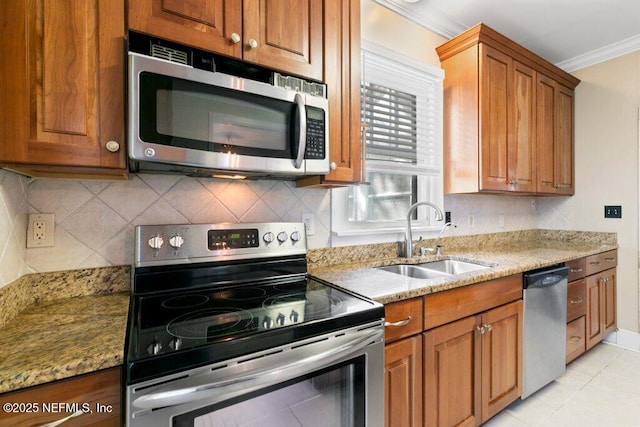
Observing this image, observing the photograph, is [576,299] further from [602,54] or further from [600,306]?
[602,54]

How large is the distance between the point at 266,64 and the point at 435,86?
1.57 metres

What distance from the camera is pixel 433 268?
204 centimetres

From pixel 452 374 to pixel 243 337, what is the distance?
1129 millimetres

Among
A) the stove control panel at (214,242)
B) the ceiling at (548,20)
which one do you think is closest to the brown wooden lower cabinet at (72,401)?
the stove control panel at (214,242)

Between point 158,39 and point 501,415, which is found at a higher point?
point 158,39

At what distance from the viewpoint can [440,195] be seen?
7.72ft

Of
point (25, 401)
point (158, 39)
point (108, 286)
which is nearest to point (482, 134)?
point (158, 39)

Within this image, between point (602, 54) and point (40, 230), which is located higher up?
point (602, 54)

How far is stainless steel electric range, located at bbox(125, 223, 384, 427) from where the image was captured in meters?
0.74

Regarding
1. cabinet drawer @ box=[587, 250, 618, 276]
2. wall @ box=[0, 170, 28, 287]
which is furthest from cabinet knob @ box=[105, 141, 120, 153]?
cabinet drawer @ box=[587, 250, 618, 276]

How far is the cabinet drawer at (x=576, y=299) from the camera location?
2.17 meters

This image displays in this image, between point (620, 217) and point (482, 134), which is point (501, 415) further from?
point (620, 217)

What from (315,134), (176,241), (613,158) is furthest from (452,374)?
(613,158)

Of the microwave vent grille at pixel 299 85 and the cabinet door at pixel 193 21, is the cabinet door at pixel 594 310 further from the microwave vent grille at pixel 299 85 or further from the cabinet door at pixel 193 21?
the cabinet door at pixel 193 21
